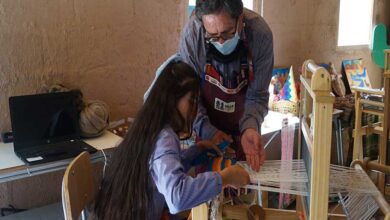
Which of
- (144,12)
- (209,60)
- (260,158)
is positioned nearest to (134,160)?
(260,158)

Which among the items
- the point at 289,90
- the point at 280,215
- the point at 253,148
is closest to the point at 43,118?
the point at 253,148

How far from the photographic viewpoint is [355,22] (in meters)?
3.95

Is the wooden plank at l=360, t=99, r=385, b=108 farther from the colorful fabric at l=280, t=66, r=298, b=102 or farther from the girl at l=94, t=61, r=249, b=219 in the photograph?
the girl at l=94, t=61, r=249, b=219

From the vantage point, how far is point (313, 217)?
1.01m

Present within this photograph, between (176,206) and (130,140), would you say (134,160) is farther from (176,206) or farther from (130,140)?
(176,206)

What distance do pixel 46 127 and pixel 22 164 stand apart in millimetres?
262

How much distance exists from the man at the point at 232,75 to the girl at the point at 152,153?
249mm

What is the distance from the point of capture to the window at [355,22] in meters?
3.81

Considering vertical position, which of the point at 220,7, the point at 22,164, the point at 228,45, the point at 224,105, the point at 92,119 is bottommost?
the point at 22,164

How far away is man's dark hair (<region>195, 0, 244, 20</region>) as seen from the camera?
1332 millimetres

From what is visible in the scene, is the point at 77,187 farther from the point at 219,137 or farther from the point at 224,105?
the point at 224,105

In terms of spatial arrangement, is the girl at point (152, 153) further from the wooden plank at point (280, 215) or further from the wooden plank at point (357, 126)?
the wooden plank at point (357, 126)

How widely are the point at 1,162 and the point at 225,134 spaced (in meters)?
0.90

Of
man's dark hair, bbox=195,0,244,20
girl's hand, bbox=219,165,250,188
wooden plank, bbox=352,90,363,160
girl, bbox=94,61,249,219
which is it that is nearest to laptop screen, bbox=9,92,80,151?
girl, bbox=94,61,249,219
